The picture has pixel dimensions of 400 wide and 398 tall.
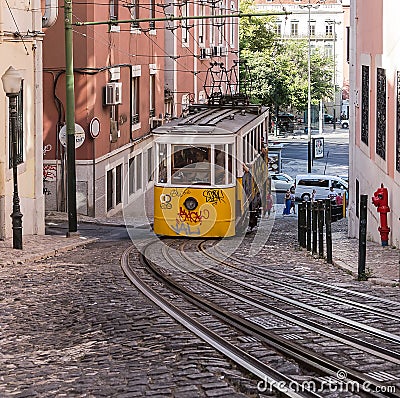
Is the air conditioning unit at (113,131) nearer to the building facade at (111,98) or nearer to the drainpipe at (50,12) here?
the building facade at (111,98)

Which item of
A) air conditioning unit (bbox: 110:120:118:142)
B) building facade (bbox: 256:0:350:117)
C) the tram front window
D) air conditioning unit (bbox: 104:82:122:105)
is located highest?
building facade (bbox: 256:0:350:117)

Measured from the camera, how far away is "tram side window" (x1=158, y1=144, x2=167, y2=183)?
2059 cm

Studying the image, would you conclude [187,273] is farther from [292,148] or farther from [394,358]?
[292,148]

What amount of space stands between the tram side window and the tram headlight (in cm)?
69

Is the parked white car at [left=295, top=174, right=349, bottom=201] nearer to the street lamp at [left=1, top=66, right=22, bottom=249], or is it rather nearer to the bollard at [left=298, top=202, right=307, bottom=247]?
the bollard at [left=298, top=202, right=307, bottom=247]

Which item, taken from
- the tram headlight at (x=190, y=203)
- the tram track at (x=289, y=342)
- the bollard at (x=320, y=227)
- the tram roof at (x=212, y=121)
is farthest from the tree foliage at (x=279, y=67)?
the tram track at (x=289, y=342)

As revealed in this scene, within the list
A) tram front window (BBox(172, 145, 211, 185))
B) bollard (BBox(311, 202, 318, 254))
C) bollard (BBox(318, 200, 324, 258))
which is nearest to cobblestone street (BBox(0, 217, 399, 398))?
bollard (BBox(318, 200, 324, 258))

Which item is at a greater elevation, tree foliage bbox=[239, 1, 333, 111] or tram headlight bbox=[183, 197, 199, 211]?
tree foliage bbox=[239, 1, 333, 111]

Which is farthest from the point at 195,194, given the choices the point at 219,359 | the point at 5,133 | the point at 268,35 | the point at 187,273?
the point at 268,35

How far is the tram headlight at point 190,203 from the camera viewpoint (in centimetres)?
2025

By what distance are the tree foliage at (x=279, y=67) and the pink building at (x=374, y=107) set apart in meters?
44.5

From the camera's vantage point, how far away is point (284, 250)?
1942cm

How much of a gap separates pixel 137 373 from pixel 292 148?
64696mm

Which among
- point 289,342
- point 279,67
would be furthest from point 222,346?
point 279,67
